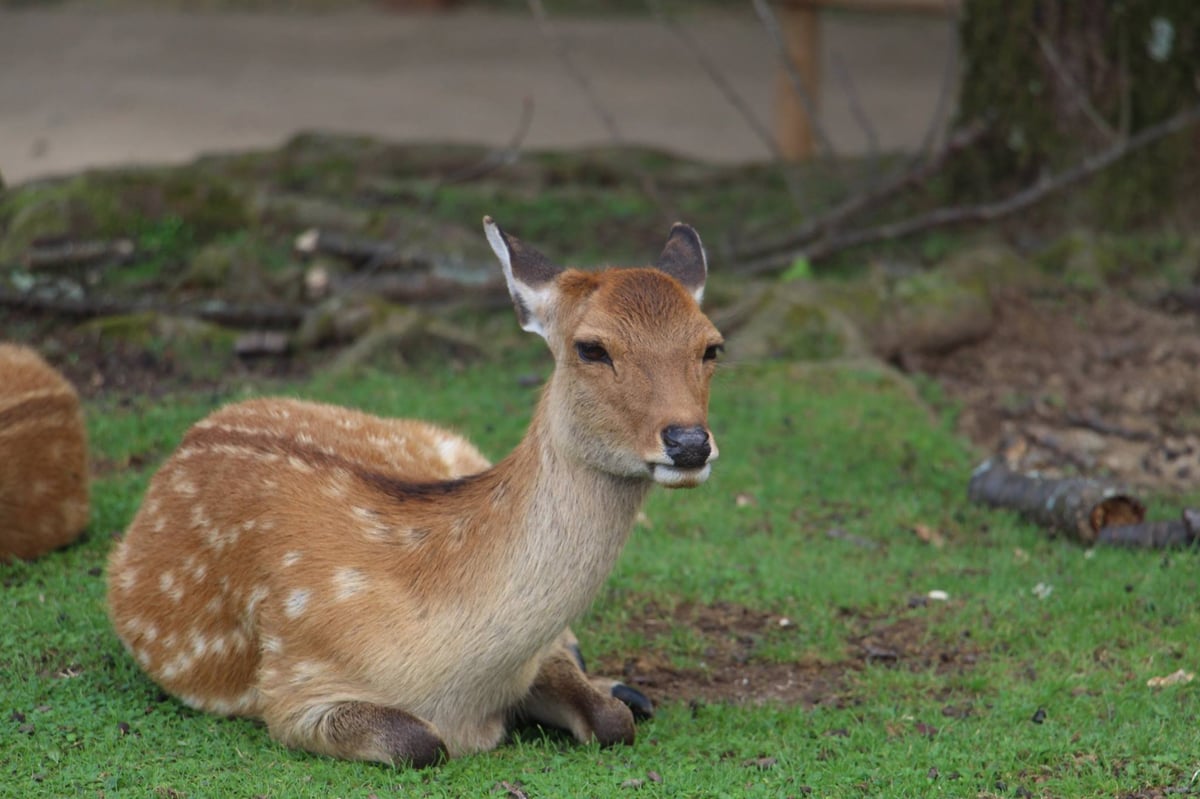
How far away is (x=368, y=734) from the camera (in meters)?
4.80

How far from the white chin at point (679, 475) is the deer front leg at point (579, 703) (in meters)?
0.92

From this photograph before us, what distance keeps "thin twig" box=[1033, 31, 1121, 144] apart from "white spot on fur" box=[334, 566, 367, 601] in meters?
6.33

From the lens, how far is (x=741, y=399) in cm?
859

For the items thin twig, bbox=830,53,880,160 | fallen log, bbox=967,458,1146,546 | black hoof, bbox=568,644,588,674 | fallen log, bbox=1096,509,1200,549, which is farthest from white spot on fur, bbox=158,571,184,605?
thin twig, bbox=830,53,880,160

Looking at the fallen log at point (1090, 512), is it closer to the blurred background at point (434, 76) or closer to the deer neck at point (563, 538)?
the deer neck at point (563, 538)

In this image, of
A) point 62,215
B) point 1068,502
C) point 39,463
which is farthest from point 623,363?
point 62,215

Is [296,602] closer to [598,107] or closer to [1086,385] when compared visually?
[598,107]

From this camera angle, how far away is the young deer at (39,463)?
6332 mm

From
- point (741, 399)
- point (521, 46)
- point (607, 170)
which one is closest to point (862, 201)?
point (741, 399)

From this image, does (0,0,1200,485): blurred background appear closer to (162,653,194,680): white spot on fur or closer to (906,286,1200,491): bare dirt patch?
(906,286,1200,491): bare dirt patch

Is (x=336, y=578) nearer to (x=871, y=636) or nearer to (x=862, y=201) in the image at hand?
(x=871, y=636)

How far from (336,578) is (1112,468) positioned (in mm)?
4550

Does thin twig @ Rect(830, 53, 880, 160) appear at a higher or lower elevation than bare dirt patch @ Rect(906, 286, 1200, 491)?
higher

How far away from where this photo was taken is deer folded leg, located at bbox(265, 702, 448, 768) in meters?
4.77
